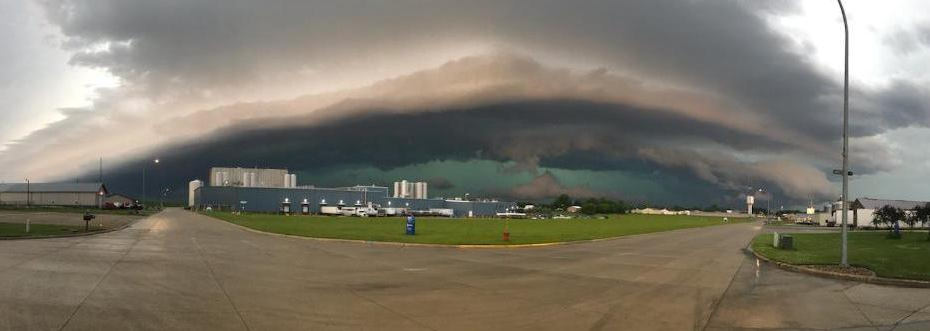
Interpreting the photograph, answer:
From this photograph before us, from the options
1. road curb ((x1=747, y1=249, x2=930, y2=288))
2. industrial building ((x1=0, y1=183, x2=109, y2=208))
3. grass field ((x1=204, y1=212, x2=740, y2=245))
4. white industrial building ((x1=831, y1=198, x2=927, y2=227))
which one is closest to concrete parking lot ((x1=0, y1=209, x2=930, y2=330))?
road curb ((x1=747, y1=249, x2=930, y2=288))

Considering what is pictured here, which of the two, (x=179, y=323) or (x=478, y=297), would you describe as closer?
(x=179, y=323)

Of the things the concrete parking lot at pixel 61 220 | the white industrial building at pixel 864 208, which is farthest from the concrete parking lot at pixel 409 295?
the white industrial building at pixel 864 208

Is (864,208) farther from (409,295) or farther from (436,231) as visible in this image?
(409,295)

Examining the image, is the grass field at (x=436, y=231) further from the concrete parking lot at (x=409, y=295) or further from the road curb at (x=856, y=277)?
the road curb at (x=856, y=277)

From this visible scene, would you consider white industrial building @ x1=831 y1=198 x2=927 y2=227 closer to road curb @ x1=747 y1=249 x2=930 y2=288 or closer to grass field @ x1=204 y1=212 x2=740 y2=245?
grass field @ x1=204 y1=212 x2=740 y2=245

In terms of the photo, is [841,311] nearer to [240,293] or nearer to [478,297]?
[478,297]

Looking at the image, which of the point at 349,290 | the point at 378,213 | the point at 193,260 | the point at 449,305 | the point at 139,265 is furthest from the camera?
the point at 378,213

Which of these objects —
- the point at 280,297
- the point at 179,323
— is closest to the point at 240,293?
the point at 280,297

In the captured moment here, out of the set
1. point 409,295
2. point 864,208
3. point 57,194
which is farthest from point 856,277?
point 57,194
